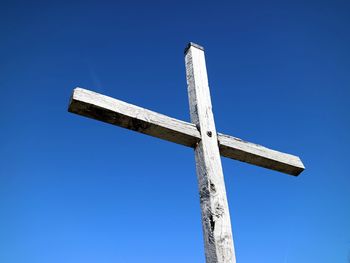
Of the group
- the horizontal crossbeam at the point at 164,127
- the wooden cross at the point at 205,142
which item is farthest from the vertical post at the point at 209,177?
the horizontal crossbeam at the point at 164,127

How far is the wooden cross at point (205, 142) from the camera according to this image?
8.03 feet

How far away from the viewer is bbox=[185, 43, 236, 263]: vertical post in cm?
238

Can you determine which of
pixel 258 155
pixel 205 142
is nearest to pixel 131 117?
pixel 205 142

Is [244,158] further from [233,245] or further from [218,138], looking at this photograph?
[233,245]

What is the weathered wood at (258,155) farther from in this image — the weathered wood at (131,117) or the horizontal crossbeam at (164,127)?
the weathered wood at (131,117)

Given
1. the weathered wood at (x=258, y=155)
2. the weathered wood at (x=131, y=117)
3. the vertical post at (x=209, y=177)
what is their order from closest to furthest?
the vertical post at (x=209, y=177) < the weathered wood at (x=131, y=117) < the weathered wood at (x=258, y=155)

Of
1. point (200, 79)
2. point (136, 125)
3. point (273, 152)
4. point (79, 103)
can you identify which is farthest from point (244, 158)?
point (79, 103)

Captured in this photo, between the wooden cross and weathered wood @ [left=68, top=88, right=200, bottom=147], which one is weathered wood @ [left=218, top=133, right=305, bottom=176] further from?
weathered wood @ [left=68, top=88, right=200, bottom=147]

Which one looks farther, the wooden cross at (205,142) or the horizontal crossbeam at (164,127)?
the horizontal crossbeam at (164,127)

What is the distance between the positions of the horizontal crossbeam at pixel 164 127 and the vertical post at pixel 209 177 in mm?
126

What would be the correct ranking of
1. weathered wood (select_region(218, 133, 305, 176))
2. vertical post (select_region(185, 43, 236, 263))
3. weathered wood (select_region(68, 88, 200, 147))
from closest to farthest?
vertical post (select_region(185, 43, 236, 263)) < weathered wood (select_region(68, 88, 200, 147)) < weathered wood (select_region(218, 133, 305, 176))

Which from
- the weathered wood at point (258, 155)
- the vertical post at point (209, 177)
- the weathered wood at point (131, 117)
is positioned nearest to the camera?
the vertical post at point (209, 177)

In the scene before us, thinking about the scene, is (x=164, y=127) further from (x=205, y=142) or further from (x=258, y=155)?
(x=258, y=155)

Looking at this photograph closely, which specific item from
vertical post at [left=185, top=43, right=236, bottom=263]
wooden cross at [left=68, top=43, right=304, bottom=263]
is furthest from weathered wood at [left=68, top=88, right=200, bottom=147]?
vertical post at [left=185, top=43, right=236, bottom=263]
